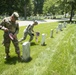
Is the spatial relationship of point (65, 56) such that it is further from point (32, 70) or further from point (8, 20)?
point (8, 20)

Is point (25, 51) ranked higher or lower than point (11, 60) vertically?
higher

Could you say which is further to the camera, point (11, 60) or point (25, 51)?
point (11, 60)

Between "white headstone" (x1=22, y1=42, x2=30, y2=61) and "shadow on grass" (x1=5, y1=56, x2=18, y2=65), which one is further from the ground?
"white headstone" (x1=22, y1=42, x2=30, y2=61)

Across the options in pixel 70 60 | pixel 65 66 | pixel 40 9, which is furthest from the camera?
pixel 40 9

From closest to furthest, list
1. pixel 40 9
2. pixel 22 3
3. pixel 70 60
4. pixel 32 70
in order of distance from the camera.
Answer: pixel 32 70, pixel 70 60, pixel 22 3, pixel 40 9

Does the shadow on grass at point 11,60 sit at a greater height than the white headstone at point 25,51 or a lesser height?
lesser

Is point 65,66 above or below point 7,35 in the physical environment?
below

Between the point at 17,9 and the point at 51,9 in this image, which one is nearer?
the point at 17,9

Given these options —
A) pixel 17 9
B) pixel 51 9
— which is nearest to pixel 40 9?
pixel 51 9

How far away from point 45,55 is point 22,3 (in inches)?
1757

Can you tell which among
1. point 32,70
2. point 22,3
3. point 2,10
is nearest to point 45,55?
point 32,70

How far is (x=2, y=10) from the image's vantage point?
55844 millimetres

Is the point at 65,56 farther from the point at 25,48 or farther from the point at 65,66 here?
the point at 25,48

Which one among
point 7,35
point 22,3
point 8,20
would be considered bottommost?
point 22,3
